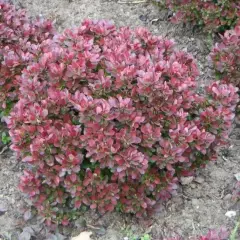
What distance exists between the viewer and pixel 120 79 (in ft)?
10.1

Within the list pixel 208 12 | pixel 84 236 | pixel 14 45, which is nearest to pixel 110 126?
pixel 84 236

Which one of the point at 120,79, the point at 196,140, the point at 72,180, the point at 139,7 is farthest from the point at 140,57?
the point at 139,7

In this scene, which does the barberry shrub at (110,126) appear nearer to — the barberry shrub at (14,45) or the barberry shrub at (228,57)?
the barberry shrub at (14,45)

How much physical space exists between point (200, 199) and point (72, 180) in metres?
0.93

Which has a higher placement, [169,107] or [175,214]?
[169,107]

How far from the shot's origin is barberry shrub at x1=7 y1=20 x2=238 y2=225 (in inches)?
118

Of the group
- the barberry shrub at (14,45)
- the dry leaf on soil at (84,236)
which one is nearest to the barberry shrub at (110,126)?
the dry leaf on soil at (84,236)

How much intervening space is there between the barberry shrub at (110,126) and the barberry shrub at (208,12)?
1093 millimetres

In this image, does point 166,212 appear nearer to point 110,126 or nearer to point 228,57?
point 110,126

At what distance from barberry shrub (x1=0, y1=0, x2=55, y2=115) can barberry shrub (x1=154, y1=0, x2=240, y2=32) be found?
1.10 meters

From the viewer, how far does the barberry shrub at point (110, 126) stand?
3.00 m

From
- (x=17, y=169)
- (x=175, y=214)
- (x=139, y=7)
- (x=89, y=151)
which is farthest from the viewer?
(x=139, y=7)

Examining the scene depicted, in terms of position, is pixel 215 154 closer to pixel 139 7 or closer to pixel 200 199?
pixel 200 199

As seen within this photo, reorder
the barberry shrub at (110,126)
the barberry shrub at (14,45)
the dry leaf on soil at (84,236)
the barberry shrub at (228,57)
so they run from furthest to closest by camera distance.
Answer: the barberry shrub at (228,57), the barberry shrub at (14,45), the dry leaf on soil at (84,236), the barberry shrub at (110,126)
